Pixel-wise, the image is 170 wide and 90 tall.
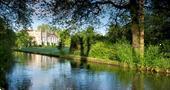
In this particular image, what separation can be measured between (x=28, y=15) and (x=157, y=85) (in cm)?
1078

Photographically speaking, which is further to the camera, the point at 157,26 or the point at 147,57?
the point at 157,26

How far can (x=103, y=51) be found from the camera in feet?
145

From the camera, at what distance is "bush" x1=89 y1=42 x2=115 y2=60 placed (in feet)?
137

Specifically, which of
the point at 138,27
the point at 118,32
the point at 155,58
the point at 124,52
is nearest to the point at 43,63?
the point at 118,32

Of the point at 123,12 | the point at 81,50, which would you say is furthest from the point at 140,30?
the point at 81,50

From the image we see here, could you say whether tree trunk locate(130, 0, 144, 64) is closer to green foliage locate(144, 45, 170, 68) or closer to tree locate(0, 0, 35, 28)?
green foliage locate(144, 45, 170, 68)

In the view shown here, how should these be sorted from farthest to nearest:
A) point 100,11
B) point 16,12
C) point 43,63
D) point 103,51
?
point 103,51, point 43,63, point 100,11, point 16,12

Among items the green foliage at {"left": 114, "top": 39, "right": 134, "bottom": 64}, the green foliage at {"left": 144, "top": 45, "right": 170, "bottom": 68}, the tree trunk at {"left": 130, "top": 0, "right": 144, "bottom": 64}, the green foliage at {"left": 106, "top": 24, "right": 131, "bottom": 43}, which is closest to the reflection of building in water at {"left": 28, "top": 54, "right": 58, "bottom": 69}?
the green foliage at {"left": 114, "top": 39, "right": 134, "bottom": 64}

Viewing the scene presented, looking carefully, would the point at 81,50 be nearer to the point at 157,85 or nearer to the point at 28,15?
the point at 28,15

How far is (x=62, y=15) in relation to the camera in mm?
34406

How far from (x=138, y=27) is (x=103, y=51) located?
9.93m

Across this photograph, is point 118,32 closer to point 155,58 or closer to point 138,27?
point 138,27

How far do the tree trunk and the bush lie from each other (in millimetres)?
5982

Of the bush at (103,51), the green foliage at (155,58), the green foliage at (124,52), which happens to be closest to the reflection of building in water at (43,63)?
the bush at (103,51)
